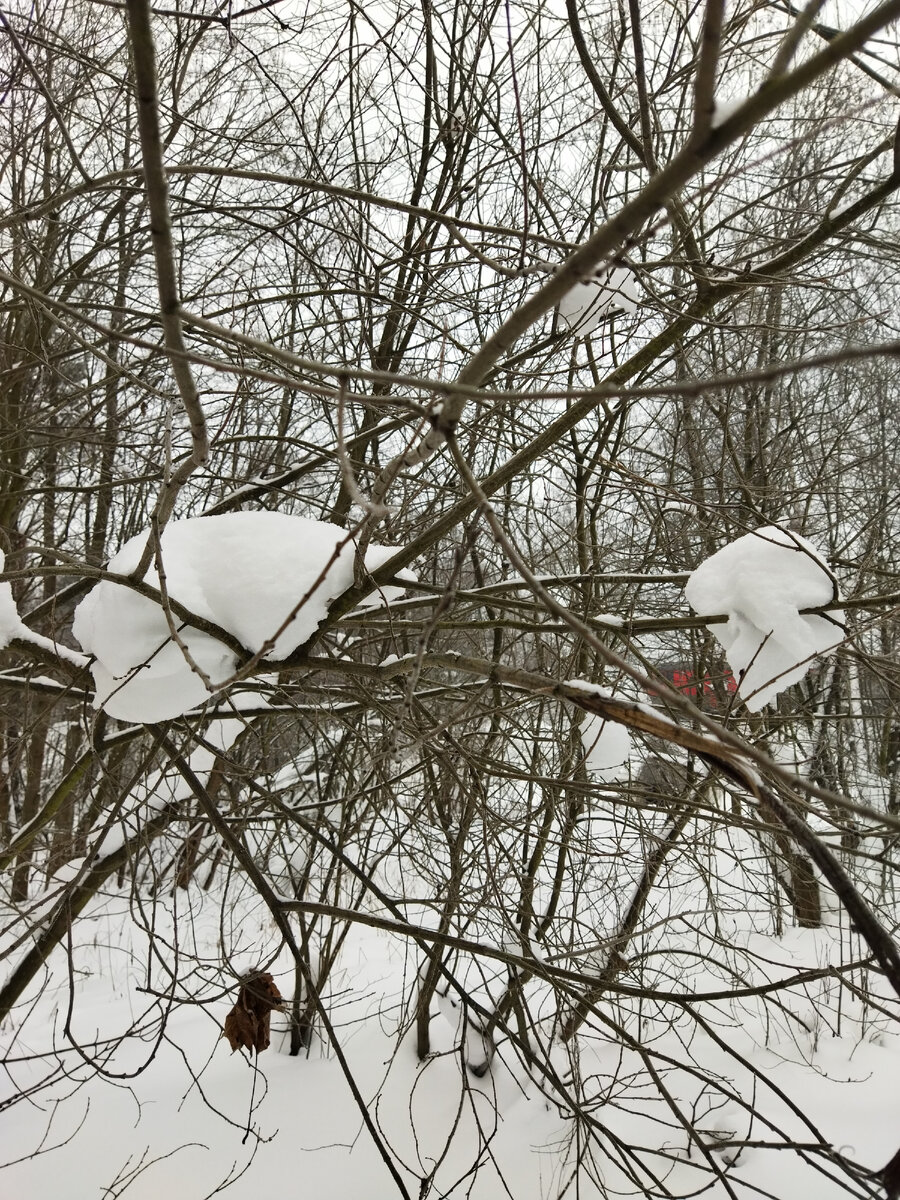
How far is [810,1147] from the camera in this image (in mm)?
1338

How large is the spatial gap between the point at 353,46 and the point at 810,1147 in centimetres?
365

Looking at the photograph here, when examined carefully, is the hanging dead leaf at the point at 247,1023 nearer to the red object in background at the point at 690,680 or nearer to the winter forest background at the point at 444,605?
the winter forest background at the point at 444,605

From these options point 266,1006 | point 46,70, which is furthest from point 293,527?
point 46,70

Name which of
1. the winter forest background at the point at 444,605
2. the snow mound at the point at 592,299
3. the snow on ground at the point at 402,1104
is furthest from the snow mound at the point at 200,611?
the snow on ground at the point at 402,1104

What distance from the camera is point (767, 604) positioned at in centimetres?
167

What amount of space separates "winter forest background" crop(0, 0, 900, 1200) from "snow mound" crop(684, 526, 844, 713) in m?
0.01

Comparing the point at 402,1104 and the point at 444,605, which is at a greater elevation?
the point at 444,605

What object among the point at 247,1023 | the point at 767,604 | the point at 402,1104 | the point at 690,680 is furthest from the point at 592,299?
the point at 402,1104

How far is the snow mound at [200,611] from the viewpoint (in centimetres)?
153

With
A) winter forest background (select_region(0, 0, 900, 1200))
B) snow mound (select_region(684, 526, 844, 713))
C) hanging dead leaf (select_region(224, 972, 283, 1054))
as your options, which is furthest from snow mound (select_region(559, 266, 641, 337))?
hanging dead leaf (select_region(224, 972, 283, 1054))

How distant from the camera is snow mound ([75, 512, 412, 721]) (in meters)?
1.53

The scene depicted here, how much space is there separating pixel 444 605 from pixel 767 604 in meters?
1.18

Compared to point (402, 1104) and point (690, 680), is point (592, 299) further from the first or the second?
point (402, 1104)

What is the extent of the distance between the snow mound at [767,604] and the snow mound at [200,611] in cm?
88
